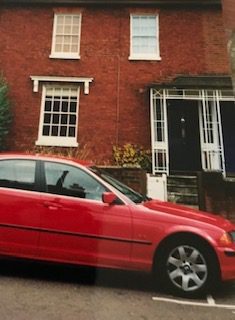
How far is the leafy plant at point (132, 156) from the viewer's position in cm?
1158

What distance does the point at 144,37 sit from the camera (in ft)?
43.5

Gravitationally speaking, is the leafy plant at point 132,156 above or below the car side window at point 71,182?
above

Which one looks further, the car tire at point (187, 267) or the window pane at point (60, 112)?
the window pane at point (60, 112)

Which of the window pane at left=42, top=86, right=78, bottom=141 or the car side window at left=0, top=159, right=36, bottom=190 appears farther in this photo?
the window pane at left=42, top=86, right=78, bottom=141

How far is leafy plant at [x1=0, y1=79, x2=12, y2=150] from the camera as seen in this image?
38.3ft

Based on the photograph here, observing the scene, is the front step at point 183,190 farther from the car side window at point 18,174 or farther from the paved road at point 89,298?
the car side window at point 18,174

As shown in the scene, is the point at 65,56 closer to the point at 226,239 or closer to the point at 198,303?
the point at 226,239

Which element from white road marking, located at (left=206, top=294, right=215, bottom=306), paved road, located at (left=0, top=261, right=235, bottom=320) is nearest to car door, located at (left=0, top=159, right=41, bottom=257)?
paved road, located at (left=0, top=261, right=235, bottom=320)

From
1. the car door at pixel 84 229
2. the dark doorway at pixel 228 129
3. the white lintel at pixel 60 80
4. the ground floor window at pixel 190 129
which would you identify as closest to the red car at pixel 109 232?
the car door at pixel 84 229

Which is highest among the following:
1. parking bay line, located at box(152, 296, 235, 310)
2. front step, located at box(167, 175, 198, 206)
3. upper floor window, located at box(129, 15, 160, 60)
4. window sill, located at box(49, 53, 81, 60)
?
upper floor window, located at box(129, 15, 160, 60)

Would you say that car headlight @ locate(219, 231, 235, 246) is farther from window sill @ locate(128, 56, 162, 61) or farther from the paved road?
window sill @ locate(128, 56, 162, 61)

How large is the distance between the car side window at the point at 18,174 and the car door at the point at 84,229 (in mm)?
370

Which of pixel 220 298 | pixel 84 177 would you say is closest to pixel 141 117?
pixel 84 177

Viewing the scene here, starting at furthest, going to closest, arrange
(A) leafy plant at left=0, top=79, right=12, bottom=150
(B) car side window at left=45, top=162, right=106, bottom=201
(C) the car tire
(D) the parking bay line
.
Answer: (A) leafy plant at left=0, top=79, right=12, bottom=150 → (B) car side window at left=45, top=162, right=106, bottom=201 → (C) the car tire → (D) the parking bay line
